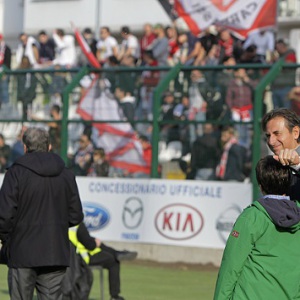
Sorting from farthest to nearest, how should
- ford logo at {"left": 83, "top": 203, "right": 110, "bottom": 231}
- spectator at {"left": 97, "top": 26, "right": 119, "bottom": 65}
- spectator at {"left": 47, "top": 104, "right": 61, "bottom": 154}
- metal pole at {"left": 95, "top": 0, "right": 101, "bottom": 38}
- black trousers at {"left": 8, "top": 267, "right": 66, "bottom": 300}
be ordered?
metal pole at {"left": 95, "top": 0, "right": 101, "bottom": 38}, spectator at {"left": 97, "top": 26, "right": 119, "bottom": 65}, spectator at {"left": 47, "top": 104, "right": 61, "bottom": 154}, ford logo at {"left": 83, "top": 203, "right": 110, "bottom": 231}, black trousers at {"left": 8, "top": 267, "right": 66, "bottom": 300}

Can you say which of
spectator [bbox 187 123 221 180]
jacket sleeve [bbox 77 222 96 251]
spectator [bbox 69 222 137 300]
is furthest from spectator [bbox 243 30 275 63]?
jacket sleeve [bbox 77 222 96 251]

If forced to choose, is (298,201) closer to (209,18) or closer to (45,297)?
(45,297)

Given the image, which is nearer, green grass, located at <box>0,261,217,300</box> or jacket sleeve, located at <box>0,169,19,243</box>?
jacket sleeve, located at <box>0,169,19,243</box>

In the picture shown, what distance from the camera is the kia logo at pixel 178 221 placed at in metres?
16.7

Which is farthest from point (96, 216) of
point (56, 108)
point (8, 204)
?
point (8, 204)

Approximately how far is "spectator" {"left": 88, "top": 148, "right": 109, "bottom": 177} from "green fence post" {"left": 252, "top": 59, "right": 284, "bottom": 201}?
2.65m

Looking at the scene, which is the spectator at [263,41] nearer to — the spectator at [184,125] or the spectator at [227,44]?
the spectator at [227,44]

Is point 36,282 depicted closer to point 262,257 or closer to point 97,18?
point 262,257

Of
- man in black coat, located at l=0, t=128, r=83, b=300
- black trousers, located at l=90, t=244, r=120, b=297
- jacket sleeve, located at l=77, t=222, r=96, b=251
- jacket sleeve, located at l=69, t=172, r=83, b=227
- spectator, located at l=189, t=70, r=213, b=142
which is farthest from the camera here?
spectator, located at l=189, t=70, r=213, b=142

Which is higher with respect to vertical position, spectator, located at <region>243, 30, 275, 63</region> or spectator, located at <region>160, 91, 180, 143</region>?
spectator, located at <region>243, 30, 275, 63</region>

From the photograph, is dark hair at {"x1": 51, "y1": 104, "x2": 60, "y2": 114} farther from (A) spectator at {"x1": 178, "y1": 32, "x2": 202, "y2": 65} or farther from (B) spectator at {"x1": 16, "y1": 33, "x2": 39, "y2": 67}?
(B) spectator at {"x1": 16, "y1": 33, "x2": 39, "y2": 67}

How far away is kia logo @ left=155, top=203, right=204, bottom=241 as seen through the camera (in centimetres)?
1666

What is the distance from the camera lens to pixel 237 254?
5.88 metres

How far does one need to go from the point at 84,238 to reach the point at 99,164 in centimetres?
611
